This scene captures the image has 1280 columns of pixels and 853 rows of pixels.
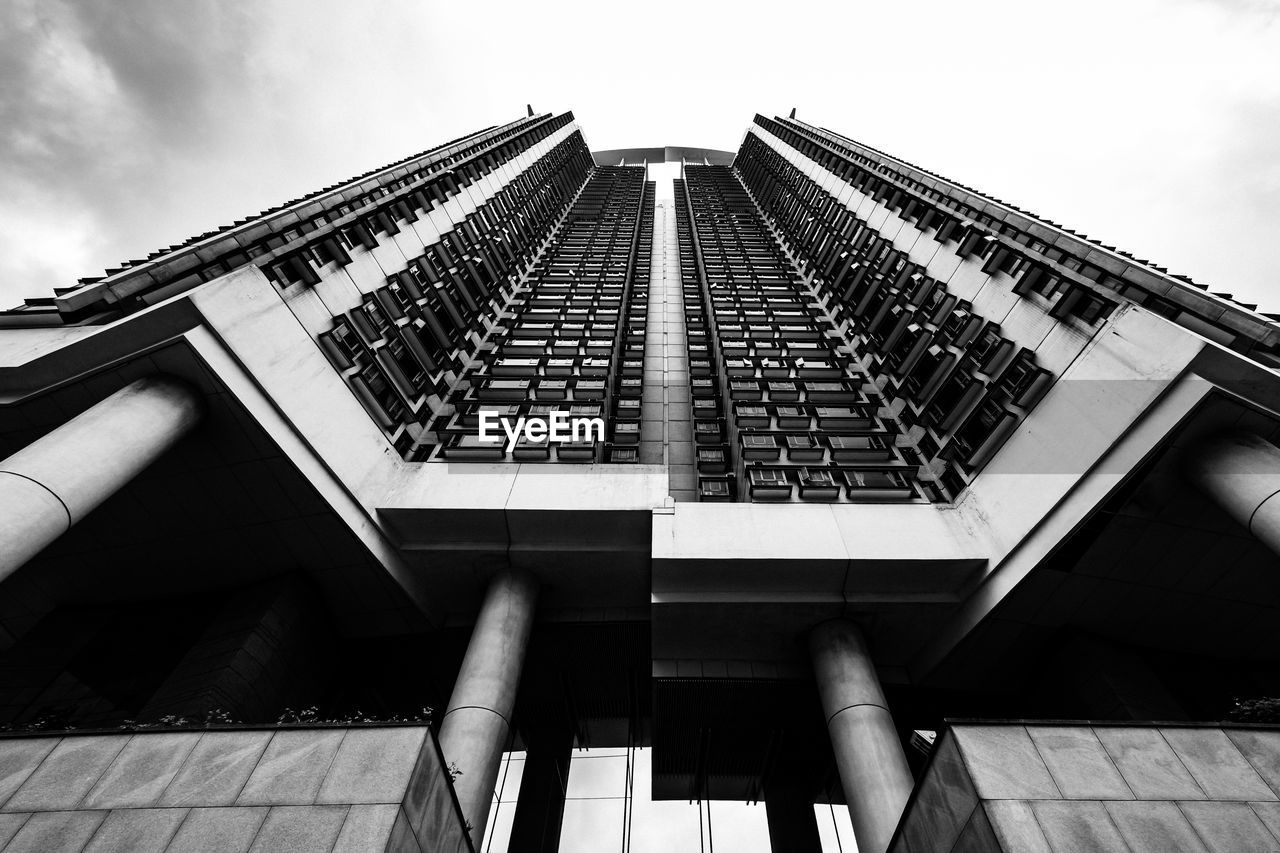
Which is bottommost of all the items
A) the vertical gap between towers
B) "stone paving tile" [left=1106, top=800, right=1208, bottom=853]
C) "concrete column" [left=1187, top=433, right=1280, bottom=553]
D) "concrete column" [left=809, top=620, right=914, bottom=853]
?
"stone paving tile" [left=1106, top=800, right=1208, bottom=853]

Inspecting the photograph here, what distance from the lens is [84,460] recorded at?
12742 mm

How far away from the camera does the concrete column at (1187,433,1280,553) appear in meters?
12.7

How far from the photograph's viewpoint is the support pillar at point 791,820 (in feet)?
72.9

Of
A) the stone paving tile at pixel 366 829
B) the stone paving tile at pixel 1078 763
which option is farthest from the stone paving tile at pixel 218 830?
the stone paving tile at pixel 1078 763

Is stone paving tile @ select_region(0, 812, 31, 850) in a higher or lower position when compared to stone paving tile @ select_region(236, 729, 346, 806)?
lower

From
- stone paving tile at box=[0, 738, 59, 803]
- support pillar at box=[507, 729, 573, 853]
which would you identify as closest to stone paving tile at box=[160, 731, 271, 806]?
stone paving tile at box=[0, 738, 59, 803]

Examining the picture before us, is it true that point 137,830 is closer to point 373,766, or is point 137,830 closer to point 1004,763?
point 373,766

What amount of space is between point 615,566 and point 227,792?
11.3 meters

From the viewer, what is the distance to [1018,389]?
19.3m

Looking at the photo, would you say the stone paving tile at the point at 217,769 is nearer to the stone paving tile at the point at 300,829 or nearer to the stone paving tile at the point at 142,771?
the stone paving tile at the point at 142,771

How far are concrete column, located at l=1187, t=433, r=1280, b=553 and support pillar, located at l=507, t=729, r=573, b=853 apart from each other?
72.6ft

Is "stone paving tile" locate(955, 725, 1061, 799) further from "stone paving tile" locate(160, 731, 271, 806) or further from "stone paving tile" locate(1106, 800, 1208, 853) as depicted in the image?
"stone paving tile" locate(160, 731, 271, 806)

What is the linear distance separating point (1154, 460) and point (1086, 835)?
9165 millimetres

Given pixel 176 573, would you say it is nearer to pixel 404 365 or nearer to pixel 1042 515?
pixel 404 365
